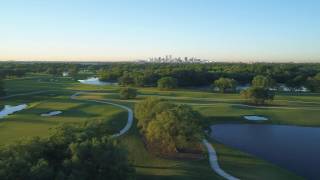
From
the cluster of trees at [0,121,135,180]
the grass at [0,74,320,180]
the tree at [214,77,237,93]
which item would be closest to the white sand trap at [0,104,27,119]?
the grass at [0,74,320,180]

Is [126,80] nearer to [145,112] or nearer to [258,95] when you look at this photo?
[258,95]

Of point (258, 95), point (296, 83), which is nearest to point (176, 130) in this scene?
point (258, 95)

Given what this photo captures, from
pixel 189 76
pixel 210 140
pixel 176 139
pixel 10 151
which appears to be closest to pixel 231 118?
pixel 210 140

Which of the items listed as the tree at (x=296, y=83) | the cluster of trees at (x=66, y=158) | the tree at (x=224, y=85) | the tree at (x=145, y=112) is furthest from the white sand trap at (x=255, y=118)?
the tree at (x=296, y=83)

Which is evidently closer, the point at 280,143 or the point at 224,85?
the point at 280,143

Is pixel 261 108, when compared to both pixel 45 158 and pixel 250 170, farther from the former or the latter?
pixel 45 158

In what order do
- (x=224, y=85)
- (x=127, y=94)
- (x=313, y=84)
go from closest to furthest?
(x=127, y=94)
(x=224, y=85)
(x=313, y=84)

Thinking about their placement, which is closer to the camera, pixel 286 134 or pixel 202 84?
Answer: pixel 286 134
